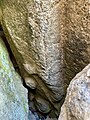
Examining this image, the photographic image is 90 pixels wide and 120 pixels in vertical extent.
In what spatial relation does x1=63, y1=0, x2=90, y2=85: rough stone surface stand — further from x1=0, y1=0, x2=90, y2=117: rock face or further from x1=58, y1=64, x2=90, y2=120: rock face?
x1=58, y1=64, x2=90, y2=120: rock face

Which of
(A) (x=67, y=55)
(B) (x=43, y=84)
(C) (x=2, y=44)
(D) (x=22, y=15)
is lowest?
(B) (x=43, y=84)

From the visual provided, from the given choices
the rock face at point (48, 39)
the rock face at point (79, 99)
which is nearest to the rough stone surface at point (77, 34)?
the rock face at point (48, 39)

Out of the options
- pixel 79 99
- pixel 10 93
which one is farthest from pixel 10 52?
pixel 79 99

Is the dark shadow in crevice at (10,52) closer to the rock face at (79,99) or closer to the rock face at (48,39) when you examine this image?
the rock face at (48,39)

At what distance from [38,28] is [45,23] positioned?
4 centimetres

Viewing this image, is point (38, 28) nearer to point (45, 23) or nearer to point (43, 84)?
point (45, 23)

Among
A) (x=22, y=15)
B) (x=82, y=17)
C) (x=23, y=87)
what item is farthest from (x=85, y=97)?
(x=23, y=87)

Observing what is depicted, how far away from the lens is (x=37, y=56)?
1071 mm

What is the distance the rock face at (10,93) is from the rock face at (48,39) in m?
0.05

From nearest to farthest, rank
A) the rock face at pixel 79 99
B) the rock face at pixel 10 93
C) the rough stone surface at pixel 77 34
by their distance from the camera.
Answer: the rock face at pixel 79 99, the rough stone surface at pixel 77 34, the rock face at pixel 10 93

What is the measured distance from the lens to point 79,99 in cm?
67

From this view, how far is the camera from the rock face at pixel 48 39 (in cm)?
94

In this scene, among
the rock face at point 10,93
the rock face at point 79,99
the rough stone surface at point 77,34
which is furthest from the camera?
the rock face at point 10,93

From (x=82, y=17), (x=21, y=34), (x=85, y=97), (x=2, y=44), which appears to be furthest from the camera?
(x=2, y=44)
